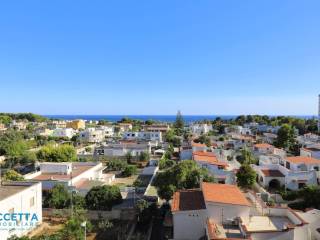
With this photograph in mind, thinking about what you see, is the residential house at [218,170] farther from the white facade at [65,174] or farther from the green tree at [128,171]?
the white facade at [65,174]

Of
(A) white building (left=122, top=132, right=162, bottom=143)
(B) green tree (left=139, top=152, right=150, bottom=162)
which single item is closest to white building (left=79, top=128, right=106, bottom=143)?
(A) white building (left=122, top=132, right=162, bottom=143)

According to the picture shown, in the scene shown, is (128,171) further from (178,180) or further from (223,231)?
(223,231)

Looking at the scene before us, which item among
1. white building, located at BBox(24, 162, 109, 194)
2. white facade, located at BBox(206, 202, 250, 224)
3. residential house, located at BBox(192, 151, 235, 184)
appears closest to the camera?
white facade, located at BBox(206, 202, 250, 224)

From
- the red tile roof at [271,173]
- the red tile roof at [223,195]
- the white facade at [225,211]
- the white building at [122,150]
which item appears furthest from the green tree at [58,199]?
the white building at [122,150]

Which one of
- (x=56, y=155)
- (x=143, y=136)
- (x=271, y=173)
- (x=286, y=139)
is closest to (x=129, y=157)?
(x=56, y=155)

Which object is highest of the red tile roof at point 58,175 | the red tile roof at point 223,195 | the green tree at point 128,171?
the red tile roof at point 223,195

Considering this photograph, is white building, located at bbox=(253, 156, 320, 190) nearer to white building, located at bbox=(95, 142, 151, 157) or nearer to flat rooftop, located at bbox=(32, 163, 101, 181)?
flat rooftop, located at bbox=(32, 163, 101, 181)
